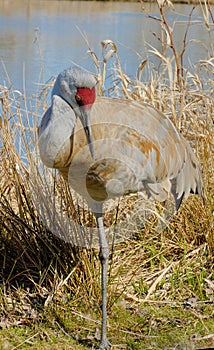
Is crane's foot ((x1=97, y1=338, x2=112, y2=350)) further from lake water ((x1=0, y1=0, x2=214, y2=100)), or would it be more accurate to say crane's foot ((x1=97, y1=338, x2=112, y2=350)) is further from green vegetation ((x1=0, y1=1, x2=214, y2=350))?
lake water ((x1=0, y1=0, x2=214, y2=100))

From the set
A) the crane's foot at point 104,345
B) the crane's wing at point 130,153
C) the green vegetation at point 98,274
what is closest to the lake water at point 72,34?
the green vegetation at point 98,274

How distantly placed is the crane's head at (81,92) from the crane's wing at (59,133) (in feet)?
0.12

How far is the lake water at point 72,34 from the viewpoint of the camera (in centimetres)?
681

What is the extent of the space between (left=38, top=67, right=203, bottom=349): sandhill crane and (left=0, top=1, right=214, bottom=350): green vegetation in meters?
0.23

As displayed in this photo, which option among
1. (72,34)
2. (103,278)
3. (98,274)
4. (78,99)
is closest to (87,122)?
(78,99)

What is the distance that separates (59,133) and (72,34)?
1001 centimetres

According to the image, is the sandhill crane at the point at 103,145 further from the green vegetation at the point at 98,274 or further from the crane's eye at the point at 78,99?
the green vegetation at the point at 98,274

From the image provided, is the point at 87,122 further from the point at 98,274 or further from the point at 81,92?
the point at 98,274

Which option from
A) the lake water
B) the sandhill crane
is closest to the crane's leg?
the sandhill crane

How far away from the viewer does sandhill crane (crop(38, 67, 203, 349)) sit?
8.19 feet

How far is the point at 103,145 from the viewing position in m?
2.58

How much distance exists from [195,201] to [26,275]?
1065mm

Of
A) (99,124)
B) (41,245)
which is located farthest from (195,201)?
(99,124)

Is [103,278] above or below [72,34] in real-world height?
below
